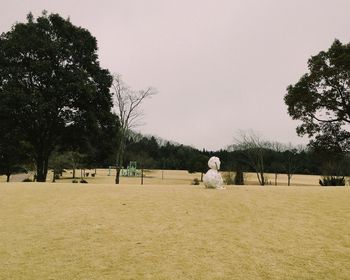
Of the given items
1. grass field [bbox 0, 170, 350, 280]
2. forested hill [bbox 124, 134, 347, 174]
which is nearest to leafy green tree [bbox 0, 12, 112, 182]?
grass field [bbox 0, 170, 350, 280]

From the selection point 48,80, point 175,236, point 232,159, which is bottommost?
point 175,236

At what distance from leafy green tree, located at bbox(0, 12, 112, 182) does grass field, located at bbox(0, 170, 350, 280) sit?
47.0 ft

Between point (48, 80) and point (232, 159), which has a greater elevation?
point (48, 80)

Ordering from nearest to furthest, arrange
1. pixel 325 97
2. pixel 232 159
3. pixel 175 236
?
pixel 175 236 < pixel 325 97 < pixel 232 159

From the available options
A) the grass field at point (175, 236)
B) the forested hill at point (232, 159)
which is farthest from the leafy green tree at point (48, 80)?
the forested hill at point (232, 159)

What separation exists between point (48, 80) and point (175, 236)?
23.4 meters

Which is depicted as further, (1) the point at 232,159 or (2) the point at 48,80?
(1) the point at 232,159

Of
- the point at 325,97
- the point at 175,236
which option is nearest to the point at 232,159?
the point at 325,97

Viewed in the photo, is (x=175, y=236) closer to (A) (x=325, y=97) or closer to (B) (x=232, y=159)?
(A) (x=325, y=97)

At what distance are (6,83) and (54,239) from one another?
72.9ft

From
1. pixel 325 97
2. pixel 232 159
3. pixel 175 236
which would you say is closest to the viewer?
pixel 175 236

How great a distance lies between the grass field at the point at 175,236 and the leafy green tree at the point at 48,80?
14327 millimetres

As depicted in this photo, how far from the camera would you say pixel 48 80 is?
29312mm

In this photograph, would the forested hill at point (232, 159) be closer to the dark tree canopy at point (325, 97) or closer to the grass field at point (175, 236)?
the dark tree canopy at point (325, 97)
